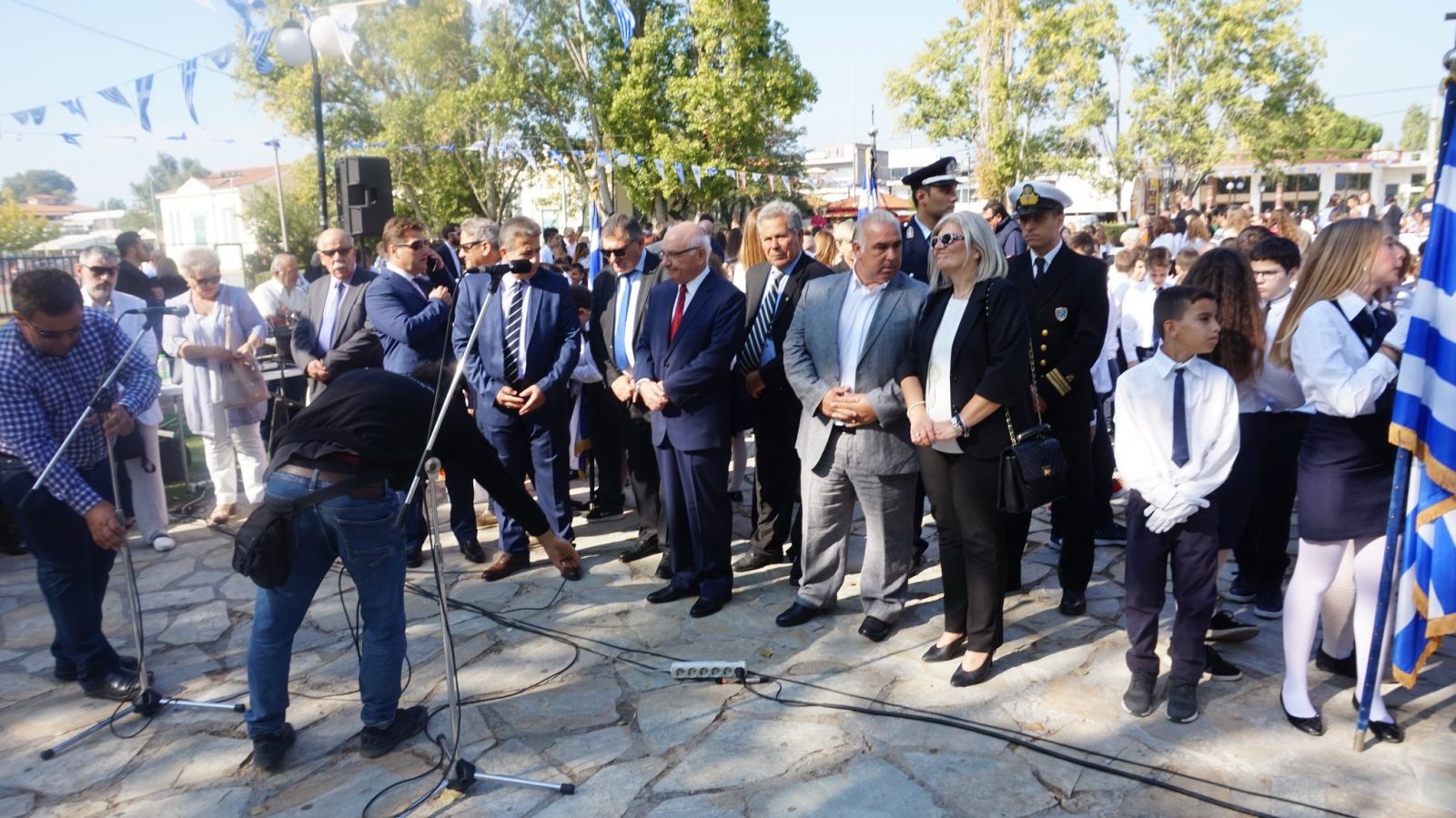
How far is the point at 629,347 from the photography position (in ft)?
18.3

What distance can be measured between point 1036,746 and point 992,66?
35841mm

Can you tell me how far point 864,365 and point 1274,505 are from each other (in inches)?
86.0

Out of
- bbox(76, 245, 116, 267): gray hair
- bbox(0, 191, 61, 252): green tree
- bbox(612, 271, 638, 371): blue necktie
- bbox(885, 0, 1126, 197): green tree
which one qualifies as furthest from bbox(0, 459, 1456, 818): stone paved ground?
bbox(0, 191, 61, 252): green tree

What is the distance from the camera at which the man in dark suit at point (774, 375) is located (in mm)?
5164

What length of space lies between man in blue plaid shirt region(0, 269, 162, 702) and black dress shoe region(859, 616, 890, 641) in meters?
3.25

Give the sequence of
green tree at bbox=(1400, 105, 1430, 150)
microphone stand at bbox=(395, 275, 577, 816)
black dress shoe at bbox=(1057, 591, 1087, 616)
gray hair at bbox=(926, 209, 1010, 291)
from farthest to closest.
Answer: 1. green tree at bbox=(1400, 105, 1430, 150)
2. black dress shoe at bbox=(1057, 591, 1087, 616)
3. gray hair at bbox=(926, 209, 1010, 291)
4. microphone stand at bbox=(395, 275, 577, 816)

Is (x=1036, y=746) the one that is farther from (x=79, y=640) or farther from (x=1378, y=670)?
(x=79, y=640)

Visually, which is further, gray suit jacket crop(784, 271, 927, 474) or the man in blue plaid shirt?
gray suit jacket crop(784, 271, 927, 474)

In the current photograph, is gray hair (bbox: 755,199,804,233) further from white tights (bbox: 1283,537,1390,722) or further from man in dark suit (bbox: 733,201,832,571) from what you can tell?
white tights (bbox: 1283,537,1390,722)

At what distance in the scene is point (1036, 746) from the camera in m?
3.49

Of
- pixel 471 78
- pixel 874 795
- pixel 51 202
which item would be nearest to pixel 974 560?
pixel 874 795

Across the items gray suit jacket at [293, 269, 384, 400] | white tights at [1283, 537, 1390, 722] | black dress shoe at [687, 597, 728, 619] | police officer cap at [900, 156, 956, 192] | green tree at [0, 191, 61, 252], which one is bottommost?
black dress shoe at [687, 597, 728, 619]

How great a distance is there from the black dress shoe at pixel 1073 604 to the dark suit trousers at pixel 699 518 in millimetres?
1680

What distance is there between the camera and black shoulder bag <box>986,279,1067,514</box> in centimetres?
373
